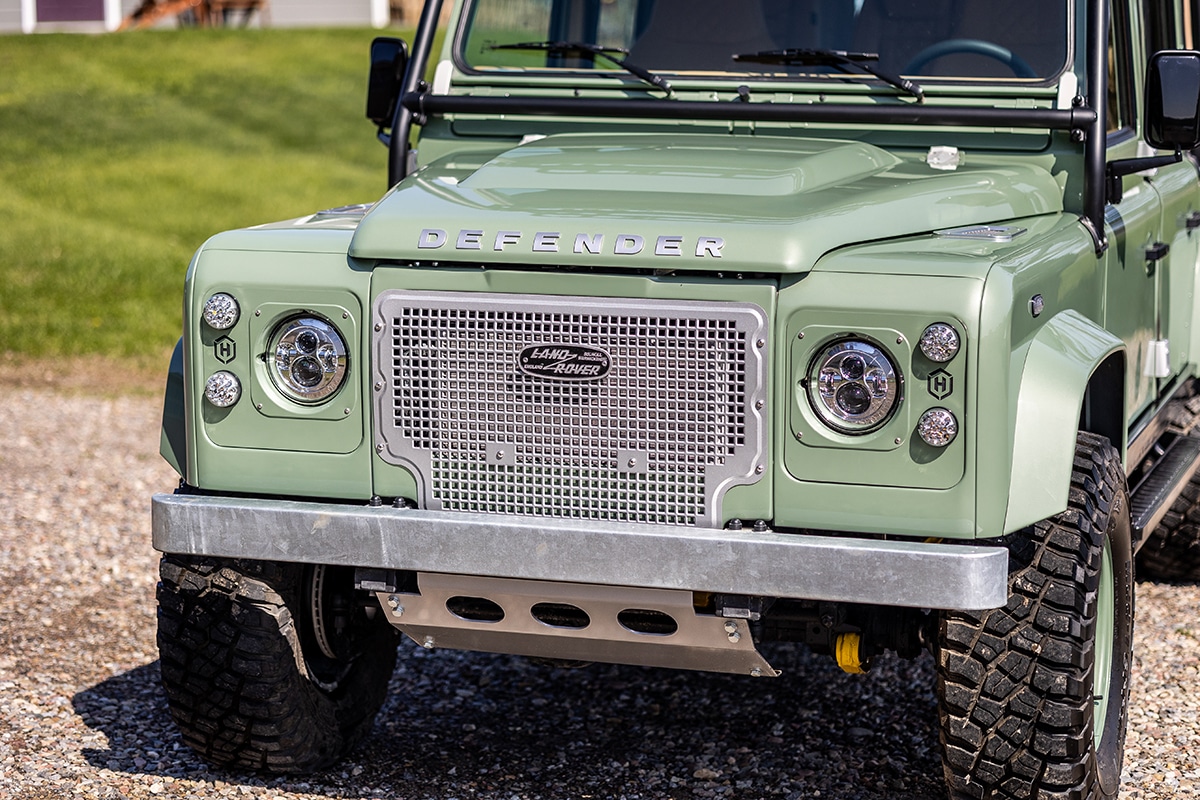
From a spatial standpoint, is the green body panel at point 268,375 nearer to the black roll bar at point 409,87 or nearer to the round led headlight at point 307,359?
the round led headlight at point 307,359

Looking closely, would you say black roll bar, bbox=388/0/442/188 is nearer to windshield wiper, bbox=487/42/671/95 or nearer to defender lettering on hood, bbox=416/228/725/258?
windshield wiper, bbox=487/42/671/95

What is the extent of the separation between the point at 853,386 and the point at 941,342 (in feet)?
0.71

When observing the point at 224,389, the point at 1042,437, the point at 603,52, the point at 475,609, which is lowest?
the point at 475,609

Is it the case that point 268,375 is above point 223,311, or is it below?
below

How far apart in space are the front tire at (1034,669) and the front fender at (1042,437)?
0.20m

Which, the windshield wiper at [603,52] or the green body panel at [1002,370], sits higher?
the windshield wiper at [603,52]

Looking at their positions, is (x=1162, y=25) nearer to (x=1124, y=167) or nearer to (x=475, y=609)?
(x=1124, y=167)

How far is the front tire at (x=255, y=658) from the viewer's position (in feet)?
13.1

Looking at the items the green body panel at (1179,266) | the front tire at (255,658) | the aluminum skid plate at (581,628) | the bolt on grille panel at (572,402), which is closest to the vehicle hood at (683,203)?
the bolt on grille panel at (572,402)

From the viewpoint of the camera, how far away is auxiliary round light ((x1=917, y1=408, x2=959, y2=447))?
3.29 metres

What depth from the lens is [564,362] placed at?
350cm

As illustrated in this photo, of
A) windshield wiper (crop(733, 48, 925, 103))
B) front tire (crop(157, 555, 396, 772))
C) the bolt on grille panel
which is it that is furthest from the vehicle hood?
front tire (crop(157, 555, 396, 772))

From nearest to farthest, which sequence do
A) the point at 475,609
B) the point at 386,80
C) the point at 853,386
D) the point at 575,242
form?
the point at 853,386 < the point at 575,242 < the point at 475,609 < the point at 386,80

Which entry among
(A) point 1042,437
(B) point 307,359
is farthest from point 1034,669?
(B) point 307,359
